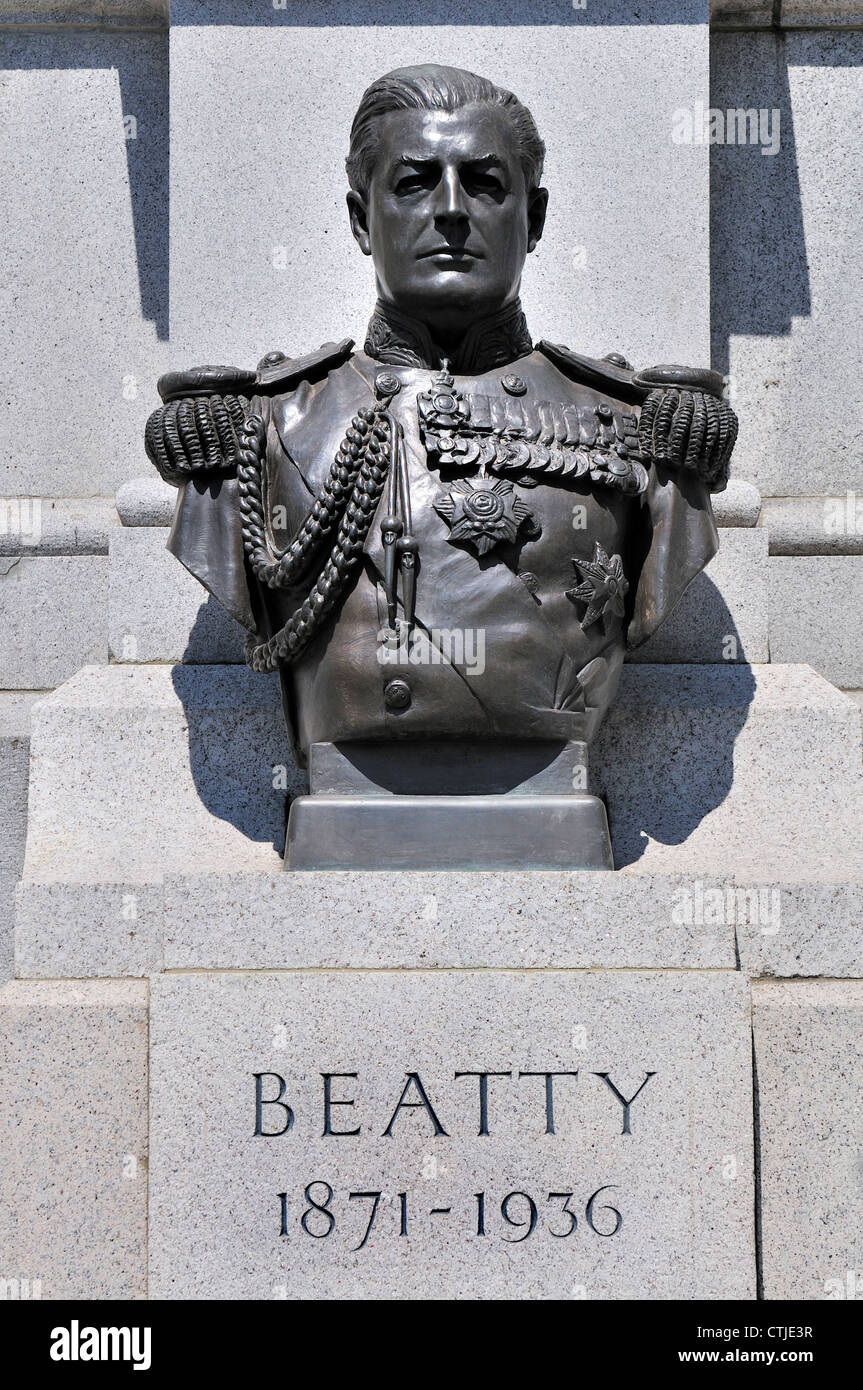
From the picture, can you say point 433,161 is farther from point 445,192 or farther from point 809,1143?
point 809,1143

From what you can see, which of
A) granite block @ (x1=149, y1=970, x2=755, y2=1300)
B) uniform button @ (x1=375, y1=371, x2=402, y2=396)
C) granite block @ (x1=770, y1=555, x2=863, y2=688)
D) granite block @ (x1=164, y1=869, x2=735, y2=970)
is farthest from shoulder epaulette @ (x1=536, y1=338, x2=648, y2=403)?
granite block @ (x1=149, y1=970, x2=755, y2=1300)

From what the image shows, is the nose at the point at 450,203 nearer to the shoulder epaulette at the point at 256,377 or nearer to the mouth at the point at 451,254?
the mouth at the point at 451,254

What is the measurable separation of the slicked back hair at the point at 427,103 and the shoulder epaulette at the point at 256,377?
1.84 ft

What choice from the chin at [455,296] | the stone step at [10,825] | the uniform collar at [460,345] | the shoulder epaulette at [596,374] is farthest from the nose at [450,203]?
the stone step at [10,825]

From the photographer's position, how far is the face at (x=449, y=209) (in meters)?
6.61

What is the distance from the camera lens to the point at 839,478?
28.2ft

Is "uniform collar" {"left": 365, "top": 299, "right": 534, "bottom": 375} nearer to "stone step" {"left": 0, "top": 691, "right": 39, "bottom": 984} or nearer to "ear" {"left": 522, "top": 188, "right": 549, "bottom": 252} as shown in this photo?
"ear" {"left": 522, "top": 188, "right": 549, "bottom": 252}

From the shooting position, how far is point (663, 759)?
7074 mm

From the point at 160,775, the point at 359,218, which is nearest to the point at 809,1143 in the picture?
the point at 160,775

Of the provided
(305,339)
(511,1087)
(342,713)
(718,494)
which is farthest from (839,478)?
(511,1087)

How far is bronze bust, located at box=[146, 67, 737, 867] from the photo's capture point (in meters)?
6.40

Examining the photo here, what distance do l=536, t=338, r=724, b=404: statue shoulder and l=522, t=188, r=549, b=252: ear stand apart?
0.40 meters

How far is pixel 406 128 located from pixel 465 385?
849 mm

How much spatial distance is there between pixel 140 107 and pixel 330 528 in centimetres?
326
